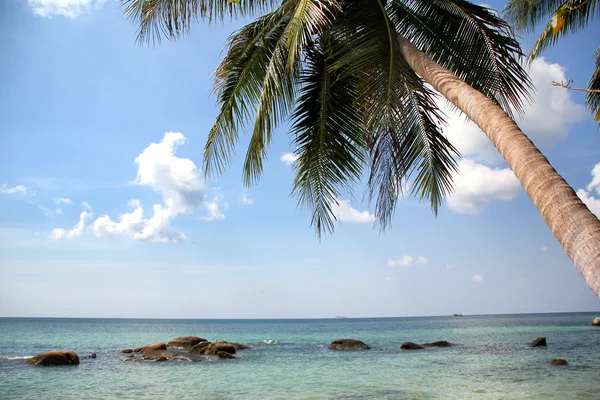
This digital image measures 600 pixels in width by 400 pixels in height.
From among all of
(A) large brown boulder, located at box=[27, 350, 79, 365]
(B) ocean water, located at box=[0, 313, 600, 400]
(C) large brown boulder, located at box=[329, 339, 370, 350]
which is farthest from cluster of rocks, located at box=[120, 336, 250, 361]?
(C) large brown boulder, located at box=[329, 339, 370, 350]

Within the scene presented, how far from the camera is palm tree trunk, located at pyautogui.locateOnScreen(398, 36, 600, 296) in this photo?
258 cm

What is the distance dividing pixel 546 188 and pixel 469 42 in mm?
5009

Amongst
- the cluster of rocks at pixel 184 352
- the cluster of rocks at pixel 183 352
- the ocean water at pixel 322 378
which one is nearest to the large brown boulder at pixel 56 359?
the cluster of rocks at pixel 183 352

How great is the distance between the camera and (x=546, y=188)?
3.09 m

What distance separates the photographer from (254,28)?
338 inches

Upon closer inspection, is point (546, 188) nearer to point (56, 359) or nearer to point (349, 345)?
point (56, 359)

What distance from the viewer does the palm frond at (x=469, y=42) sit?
7.14 meters

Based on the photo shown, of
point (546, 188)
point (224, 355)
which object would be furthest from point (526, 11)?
point (224, 355)

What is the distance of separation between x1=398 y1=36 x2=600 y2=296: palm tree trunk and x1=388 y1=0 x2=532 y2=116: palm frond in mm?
2746

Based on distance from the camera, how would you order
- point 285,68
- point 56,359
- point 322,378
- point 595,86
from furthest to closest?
point 56,359
point 322,378
point 595,86
point 285,68

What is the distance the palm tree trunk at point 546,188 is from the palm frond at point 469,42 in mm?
2746

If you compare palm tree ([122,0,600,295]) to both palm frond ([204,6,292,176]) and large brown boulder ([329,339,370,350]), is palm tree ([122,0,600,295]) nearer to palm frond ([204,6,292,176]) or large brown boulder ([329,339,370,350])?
palm frond ([204,6,292,176])

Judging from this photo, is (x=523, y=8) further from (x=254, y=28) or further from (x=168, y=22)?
(x=168, y=22)

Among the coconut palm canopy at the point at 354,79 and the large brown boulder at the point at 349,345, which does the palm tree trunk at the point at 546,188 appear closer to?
the coconut palm canopy at the point at 354,79
